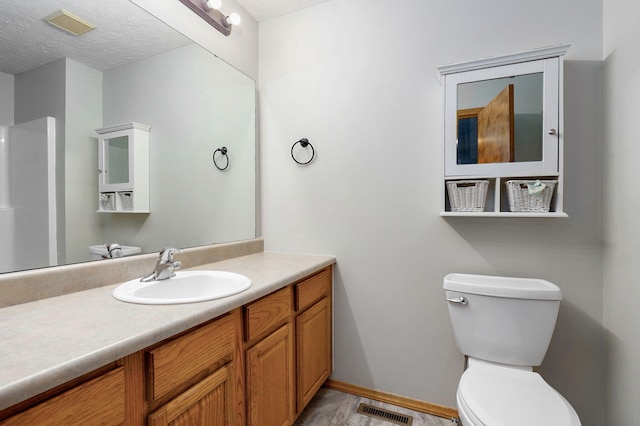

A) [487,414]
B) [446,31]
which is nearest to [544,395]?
[487,414]

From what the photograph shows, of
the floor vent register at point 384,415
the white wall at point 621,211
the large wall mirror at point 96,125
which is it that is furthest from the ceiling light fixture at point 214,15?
the floor vent register at point 384,415

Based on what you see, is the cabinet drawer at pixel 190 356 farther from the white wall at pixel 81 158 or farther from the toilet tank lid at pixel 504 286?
the toilet tank lid at pixel 504 286

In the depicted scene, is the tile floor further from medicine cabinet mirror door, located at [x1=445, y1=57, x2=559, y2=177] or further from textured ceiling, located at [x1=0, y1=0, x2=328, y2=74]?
textured ceiling, located at [x1=0, y1=0, x2=328, y2=74]

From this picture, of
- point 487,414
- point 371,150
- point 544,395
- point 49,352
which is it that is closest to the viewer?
point 49,352

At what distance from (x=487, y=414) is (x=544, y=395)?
29 cm

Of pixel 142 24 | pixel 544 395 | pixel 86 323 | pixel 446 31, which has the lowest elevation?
pixel 544 395

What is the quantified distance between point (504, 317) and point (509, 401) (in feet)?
1.18

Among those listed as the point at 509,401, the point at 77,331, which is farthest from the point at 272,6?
the point at 509,401

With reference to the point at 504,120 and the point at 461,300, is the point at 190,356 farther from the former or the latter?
the point at 504,120

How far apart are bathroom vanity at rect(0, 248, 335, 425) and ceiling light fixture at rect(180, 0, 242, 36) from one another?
4.59ft

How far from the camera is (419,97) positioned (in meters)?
1.71

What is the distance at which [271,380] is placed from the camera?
50.5 inches

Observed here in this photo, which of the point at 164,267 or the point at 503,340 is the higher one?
the point at 164,267

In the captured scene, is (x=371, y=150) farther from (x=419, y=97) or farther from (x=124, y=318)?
(x=124, y=318)
